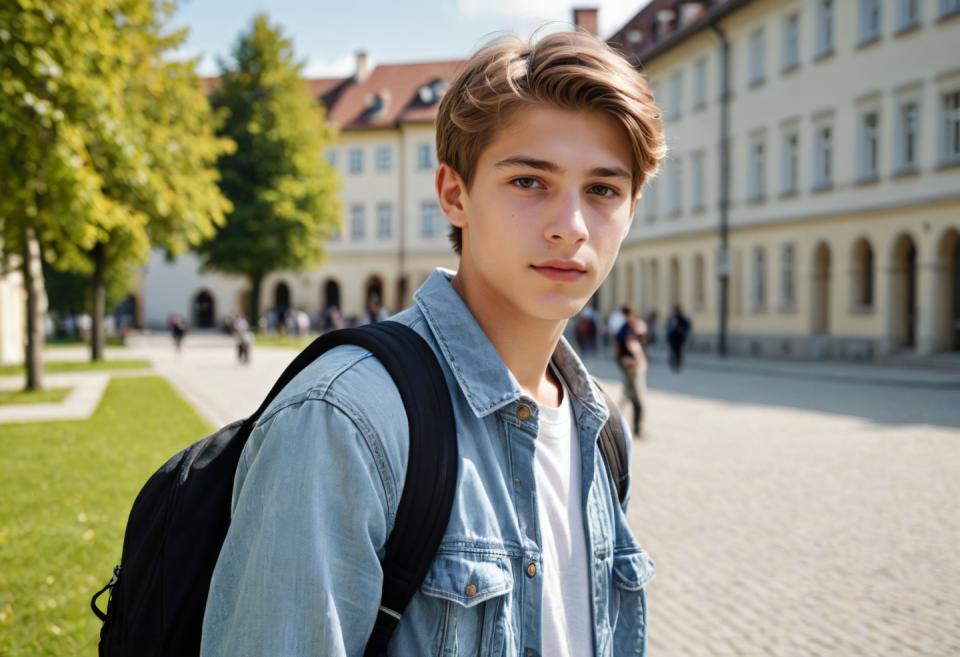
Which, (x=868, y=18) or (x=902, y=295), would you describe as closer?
Result: (x=902, y=295)

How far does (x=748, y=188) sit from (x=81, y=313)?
39.1 m

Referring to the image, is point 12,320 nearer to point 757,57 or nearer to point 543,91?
point 757,57

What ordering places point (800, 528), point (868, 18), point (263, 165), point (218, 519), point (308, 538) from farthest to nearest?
point (263, 165) < point (868, 18) < point (800, 528) < point (218, 519) < point (308, 538)

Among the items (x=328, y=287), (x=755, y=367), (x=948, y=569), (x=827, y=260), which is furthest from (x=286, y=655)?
(x=328, y=287)

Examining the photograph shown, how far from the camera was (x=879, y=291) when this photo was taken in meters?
30.5

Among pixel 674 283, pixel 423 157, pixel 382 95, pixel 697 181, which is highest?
pixel 382 95

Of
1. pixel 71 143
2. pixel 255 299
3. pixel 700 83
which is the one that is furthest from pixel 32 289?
pixel 255 299

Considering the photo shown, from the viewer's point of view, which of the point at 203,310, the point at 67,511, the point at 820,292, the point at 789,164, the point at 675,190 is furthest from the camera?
the point at 203,310

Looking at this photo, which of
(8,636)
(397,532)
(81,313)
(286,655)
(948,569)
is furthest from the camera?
(81,313)

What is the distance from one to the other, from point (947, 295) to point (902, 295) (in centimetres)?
210

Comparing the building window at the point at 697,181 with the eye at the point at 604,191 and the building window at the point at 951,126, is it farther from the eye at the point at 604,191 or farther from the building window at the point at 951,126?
the eye at the point at 604,191

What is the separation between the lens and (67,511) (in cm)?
788

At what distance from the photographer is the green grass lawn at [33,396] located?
57.0 ft

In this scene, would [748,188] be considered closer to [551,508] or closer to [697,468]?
[697,468]
